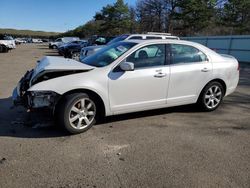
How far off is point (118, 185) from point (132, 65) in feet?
7.48

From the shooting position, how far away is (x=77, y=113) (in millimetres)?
4699

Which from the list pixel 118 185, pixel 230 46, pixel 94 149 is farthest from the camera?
pixel 230 46

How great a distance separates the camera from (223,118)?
5.80m

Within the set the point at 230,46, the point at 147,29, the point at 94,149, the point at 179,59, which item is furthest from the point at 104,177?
the point at 147,29

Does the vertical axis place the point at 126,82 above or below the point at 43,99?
above

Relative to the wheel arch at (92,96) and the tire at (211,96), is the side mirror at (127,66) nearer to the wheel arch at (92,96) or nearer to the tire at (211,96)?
the wheel arch at (92,96)

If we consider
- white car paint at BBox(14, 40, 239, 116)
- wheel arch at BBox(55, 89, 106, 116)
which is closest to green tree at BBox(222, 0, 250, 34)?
white car paint at BBox(14, 40, 239, 116)

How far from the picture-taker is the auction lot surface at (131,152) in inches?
133

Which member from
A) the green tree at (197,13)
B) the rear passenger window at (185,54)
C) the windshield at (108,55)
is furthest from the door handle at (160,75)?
the green tree at (197,13)

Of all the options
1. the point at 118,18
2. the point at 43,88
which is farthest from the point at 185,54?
the point at 118,18

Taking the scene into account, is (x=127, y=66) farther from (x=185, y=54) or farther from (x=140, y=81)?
(x=185, y=54)

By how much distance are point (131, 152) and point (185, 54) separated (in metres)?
2.62

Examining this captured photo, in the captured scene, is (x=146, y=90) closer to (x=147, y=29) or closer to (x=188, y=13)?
(x=188, y=13)

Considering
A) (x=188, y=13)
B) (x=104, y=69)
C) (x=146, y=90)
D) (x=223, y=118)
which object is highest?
(x=188, y=13)
